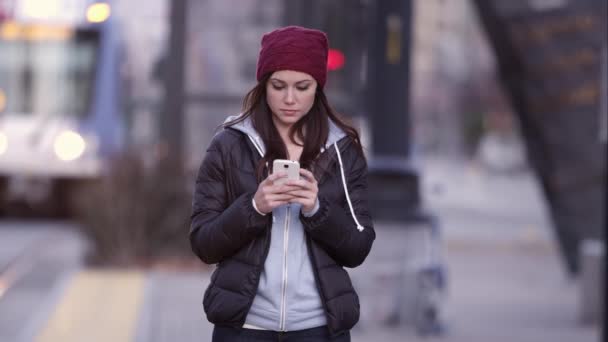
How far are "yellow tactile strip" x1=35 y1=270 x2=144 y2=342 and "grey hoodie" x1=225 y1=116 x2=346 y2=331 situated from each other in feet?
15.3

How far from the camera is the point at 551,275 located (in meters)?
16.3

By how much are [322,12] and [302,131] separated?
18.8 feet

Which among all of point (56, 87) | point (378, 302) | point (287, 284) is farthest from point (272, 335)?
point (56, 87)

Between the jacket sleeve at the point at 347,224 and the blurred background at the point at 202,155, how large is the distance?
4.16m

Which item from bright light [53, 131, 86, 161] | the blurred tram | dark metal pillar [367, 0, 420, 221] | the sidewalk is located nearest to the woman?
the sidewalk

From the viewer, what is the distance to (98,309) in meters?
9.55

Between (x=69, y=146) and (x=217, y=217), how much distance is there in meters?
14.1

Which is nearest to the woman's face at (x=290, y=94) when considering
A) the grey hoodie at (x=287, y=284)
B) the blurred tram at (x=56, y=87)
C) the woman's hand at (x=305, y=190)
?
the grey hoodie at (x=287, y=284)

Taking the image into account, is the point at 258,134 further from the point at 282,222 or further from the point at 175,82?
the point at 175,82

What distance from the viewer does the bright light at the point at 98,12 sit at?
1741 centimetres

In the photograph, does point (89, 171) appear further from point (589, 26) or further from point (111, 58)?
point (589, 26)

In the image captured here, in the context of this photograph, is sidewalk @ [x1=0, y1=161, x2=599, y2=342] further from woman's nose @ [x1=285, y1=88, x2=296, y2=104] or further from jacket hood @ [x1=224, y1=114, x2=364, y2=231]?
woman's nose @ [x1=285, y1=88, x2=296, y2=104]

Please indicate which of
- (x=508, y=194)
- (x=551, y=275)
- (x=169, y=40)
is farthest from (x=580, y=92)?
(x=508, y=194)

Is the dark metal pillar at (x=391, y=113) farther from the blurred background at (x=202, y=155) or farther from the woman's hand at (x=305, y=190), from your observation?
the woman's hand at (x=305, y=190)
